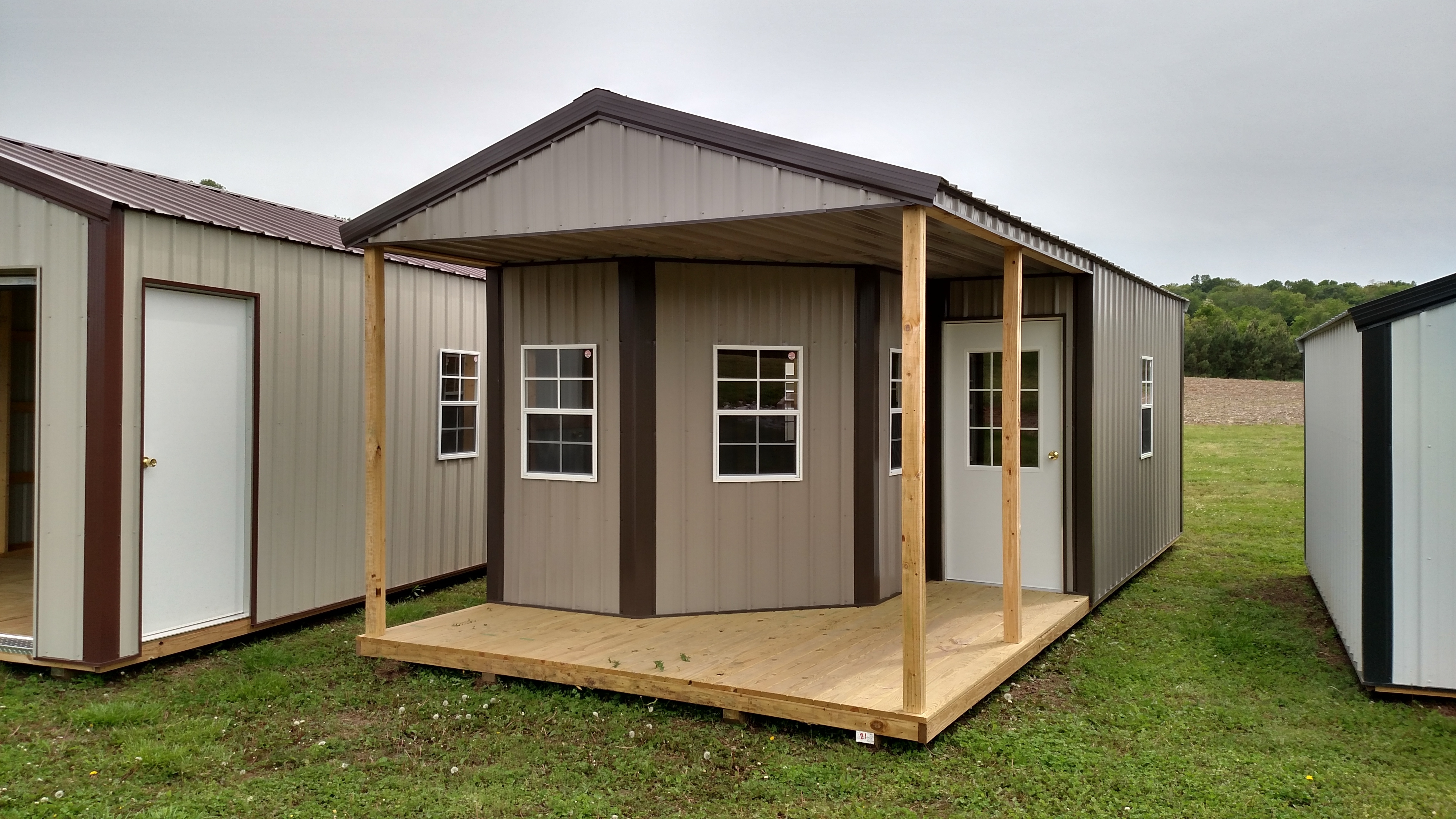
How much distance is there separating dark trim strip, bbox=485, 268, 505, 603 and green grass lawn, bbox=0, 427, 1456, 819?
3.56 ft

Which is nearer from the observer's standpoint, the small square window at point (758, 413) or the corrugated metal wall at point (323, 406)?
the corrugated metal wall at point (323, 406)

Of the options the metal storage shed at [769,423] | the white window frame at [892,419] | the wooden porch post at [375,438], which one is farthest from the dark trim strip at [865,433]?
the wooden porch post at [375,438]

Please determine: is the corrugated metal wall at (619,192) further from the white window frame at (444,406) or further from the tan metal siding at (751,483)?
the white window frame at (444,406)

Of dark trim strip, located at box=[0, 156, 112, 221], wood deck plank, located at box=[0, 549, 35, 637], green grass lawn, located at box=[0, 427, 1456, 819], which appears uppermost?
dark trim strip, located at box=[0, 156, 112, 221]

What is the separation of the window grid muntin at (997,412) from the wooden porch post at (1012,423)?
180 centimetres

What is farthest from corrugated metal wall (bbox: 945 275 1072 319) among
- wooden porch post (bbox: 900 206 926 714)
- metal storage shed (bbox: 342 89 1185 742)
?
wooden porch post (bbox: 900 206 926 714)

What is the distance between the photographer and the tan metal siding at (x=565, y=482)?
6105mm

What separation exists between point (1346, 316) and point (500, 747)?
18.0 ft

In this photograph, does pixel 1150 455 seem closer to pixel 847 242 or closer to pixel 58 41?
pixel 847 242

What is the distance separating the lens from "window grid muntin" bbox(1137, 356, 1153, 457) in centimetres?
827

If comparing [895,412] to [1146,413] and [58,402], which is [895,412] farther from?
[58,402]

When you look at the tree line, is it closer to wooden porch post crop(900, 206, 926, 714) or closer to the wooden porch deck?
the wooden porch deck

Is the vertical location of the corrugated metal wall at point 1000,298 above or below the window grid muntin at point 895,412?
above

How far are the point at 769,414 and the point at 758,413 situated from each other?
0.08 metres
